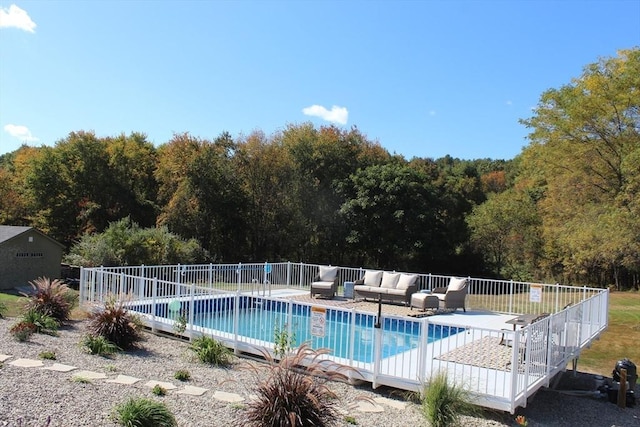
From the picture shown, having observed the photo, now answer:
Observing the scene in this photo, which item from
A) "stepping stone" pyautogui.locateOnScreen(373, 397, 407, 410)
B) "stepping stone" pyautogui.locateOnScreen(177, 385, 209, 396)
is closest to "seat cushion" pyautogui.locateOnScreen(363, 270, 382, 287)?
"stepping stone" pyautogui.locateOnScreen(373, 397, 407, 410)

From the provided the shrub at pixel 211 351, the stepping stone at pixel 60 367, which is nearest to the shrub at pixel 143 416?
the stepping stone at pixel 60 367

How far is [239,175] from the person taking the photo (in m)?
22.5

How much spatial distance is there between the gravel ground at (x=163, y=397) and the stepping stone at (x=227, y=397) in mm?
80

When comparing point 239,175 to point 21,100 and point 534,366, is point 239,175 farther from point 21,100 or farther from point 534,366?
point 534,366

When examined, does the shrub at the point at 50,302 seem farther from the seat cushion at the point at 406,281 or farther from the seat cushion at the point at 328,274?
the seat cushion at the point at 406,281

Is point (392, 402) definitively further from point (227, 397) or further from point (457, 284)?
point (457, 284)

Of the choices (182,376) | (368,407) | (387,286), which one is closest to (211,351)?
(182,376)

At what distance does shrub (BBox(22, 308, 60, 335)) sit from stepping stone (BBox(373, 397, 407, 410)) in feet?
18.6

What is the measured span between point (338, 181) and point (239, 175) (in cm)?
479

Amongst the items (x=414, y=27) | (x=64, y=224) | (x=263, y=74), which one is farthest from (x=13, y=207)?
(x=414, y=27)

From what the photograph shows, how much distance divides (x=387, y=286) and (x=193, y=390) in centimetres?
860

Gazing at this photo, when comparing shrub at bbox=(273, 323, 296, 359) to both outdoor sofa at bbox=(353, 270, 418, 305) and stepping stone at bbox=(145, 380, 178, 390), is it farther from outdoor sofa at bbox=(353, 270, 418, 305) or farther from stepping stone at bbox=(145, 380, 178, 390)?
outdoor sofa at bbox=(353, 270, 418, 305)

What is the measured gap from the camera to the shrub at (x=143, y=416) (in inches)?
159

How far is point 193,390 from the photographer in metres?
5.41
